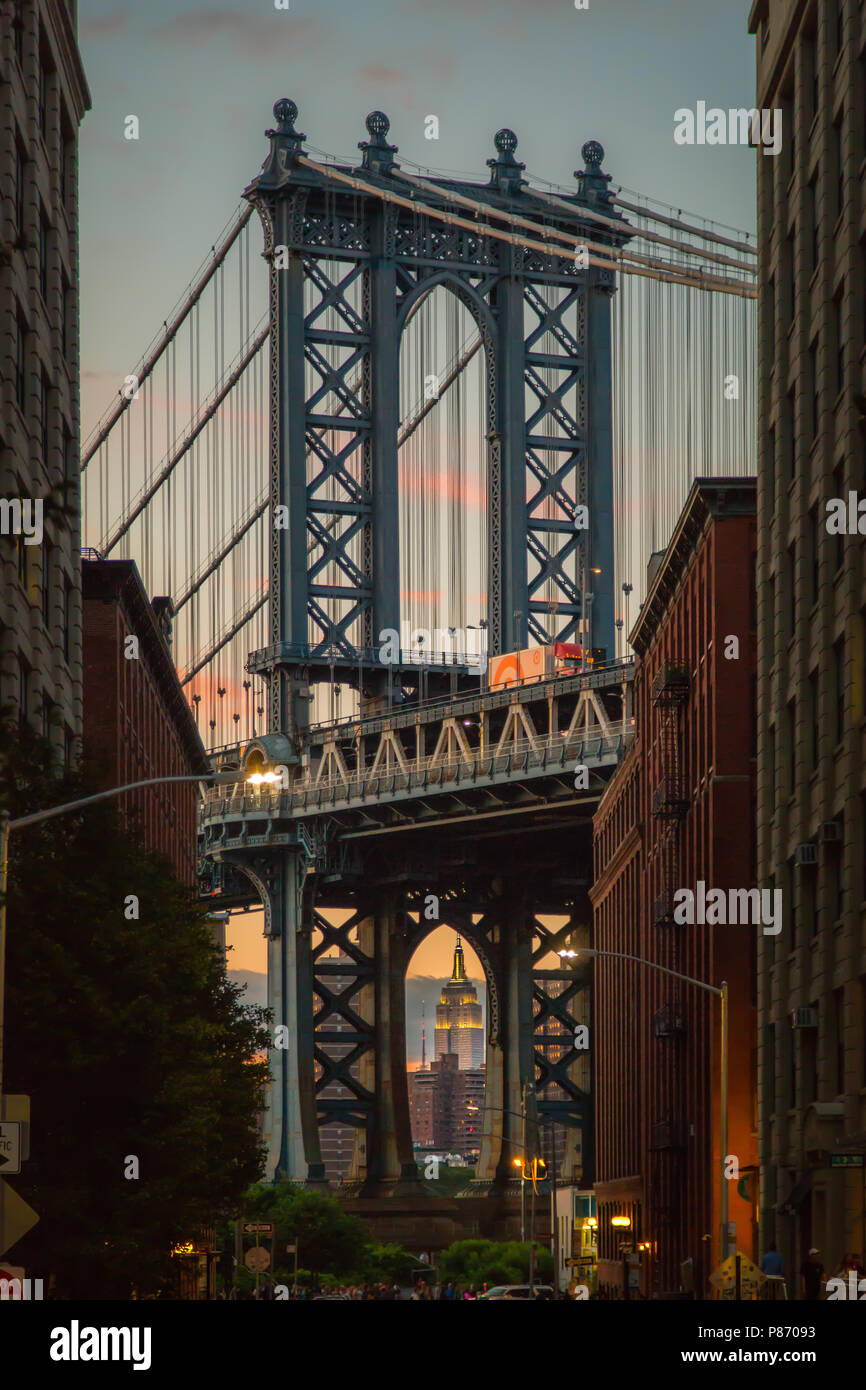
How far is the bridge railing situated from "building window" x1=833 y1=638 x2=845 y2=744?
49.9 meters

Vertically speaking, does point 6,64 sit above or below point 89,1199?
above

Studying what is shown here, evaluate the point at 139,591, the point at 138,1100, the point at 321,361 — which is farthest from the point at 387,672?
the point at 138,1100

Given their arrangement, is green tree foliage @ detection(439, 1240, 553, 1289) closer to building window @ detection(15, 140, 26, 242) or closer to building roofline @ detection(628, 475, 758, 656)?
building roofline @ detection(628, 475, 758, 656)

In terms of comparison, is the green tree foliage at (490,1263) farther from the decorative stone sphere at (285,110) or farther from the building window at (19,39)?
the building window at (19,39)

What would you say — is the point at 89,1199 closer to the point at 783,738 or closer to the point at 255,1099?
the point at 255,1099

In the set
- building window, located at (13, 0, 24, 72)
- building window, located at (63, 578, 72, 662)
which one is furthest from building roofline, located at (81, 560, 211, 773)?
building window, located at (13, 0, 24, 72)

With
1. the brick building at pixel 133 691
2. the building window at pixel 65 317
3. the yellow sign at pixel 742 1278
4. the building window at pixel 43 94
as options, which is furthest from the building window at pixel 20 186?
the yellow sign at pixel 742 1278

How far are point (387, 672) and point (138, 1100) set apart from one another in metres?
77.2

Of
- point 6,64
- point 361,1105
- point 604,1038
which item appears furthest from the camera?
point 361,1105

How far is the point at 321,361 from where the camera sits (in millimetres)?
117188

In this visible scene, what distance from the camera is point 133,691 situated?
77.1m

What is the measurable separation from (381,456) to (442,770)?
1595 centimetres

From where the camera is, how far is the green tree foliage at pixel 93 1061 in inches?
1368

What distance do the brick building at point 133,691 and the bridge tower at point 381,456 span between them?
17.4 meters
